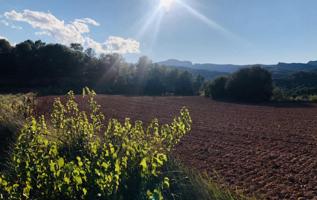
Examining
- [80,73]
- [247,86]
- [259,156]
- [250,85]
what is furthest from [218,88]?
[259,156]

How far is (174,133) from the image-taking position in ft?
18.0

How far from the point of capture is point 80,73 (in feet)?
253

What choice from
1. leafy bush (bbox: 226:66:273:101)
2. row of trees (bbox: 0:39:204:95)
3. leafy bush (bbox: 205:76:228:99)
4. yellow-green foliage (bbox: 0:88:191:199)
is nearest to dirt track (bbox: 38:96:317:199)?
yellow-green foliage (bbox: 0:88:191:199)

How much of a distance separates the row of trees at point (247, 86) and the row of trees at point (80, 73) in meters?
18.8

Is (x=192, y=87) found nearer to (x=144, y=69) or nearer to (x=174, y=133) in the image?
(x=144, y=69)

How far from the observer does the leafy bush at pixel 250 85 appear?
5194 cm

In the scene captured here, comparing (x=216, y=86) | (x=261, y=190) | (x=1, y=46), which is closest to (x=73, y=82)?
(x=1, y=46)

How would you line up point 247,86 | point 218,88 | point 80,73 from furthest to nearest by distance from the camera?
point 80,73 < point 218,88 < point 247,86

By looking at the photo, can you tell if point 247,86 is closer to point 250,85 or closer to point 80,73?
point 250,85

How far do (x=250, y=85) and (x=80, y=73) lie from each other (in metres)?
37.7

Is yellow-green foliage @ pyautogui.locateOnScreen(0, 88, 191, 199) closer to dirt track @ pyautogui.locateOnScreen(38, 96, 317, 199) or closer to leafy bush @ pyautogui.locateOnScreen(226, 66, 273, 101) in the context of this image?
dirt track @ pyautogui.locateOnScreen(38, 96, 317, 199)

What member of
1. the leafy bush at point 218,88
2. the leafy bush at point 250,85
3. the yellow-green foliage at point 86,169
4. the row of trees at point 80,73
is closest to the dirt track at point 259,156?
the yellow-green foliage at point 86,169

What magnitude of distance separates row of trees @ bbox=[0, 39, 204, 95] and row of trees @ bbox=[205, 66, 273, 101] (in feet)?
61.7

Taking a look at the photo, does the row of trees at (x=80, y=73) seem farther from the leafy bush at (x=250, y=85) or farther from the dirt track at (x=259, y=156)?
the dirt track at (x=259, y=156)
